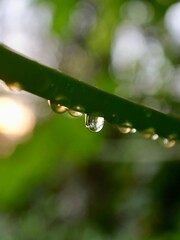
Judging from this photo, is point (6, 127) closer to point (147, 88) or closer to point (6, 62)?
point (147, 88)

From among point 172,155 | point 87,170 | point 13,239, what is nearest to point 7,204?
point 172,155

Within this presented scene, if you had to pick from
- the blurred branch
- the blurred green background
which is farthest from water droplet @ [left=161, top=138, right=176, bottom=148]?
the blurred green background

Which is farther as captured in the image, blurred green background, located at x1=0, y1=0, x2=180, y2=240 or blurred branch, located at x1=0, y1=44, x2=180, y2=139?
blurred green background, located at x1=0, y1=0, x2=180, y2=240

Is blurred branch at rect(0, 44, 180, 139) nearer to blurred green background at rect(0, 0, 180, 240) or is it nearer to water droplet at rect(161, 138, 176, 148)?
water droplet at rect(161, 138, 176, 148)

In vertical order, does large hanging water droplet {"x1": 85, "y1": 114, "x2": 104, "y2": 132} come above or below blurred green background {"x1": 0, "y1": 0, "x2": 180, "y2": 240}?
below

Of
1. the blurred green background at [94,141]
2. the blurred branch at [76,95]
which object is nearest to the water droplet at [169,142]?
the blurred branch at [76,95]

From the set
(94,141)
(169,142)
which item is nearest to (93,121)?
(169,142)

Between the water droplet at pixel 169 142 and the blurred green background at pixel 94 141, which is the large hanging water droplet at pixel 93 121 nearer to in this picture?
the water droplet at pixel 169 142
